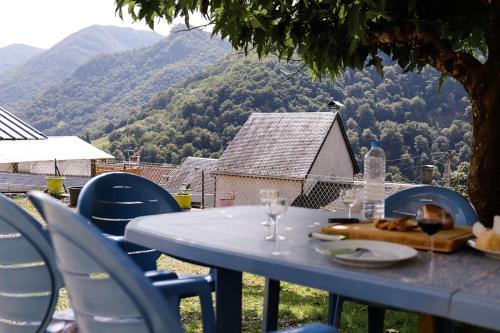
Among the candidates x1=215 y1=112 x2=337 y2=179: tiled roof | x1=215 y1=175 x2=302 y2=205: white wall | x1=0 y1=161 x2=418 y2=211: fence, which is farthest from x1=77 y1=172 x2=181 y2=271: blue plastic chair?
x1=215 y1=112 x2=337 y2=179: tiled roof

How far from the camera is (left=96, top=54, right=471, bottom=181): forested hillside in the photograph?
24.9 m

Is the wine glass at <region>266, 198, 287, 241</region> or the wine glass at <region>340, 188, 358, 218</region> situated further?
the wine glass at <region>340, 188, 358, 218</region>

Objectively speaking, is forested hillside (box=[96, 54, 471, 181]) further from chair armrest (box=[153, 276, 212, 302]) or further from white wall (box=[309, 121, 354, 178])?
chair armrest (box=[153, 276, 212, 302])

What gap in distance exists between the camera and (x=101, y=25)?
9494cm

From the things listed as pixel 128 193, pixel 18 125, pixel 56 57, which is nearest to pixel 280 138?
pixel 18 125

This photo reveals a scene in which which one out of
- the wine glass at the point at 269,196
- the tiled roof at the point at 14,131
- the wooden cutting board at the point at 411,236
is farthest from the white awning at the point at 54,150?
the wooden cutting board at the point at 411,236

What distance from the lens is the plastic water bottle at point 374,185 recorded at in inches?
95.5

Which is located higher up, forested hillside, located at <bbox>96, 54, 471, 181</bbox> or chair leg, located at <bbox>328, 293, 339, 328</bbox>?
forested hillside, located at <bbox>96, 54, 471, 181</bbox>

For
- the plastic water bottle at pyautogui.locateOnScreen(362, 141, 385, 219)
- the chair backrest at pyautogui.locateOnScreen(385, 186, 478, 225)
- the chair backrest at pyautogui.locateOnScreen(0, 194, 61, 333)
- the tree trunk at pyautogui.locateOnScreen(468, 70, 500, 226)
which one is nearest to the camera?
the chair backrest at pyautogui.locateOnScreen(0, 194, 61, 333)

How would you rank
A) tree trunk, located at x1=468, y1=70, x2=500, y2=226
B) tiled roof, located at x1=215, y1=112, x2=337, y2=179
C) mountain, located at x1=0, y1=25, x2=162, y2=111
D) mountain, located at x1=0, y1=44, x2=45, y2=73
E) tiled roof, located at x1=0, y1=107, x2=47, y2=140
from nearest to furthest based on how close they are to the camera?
tree trunk, located at x1=468, y1=70, x2=500, y2=226, tiled roof, located at x1=0, y1=107, x2=47, y2=140, tiled roof, located at x1=215, y1=112, x2=337, y2=179, mountain, located at x1=0, y1=25, x2=162, y2=111, mountain, located at x1=0, y1=44, x2=45, y2=73

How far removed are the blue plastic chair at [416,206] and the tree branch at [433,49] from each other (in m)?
1.01

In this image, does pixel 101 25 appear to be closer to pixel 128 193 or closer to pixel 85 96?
Result: pixel 85 96

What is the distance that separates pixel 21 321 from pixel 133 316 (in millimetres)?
828

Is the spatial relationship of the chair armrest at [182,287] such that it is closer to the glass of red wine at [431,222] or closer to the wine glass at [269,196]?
the wine glass at [269,196]
